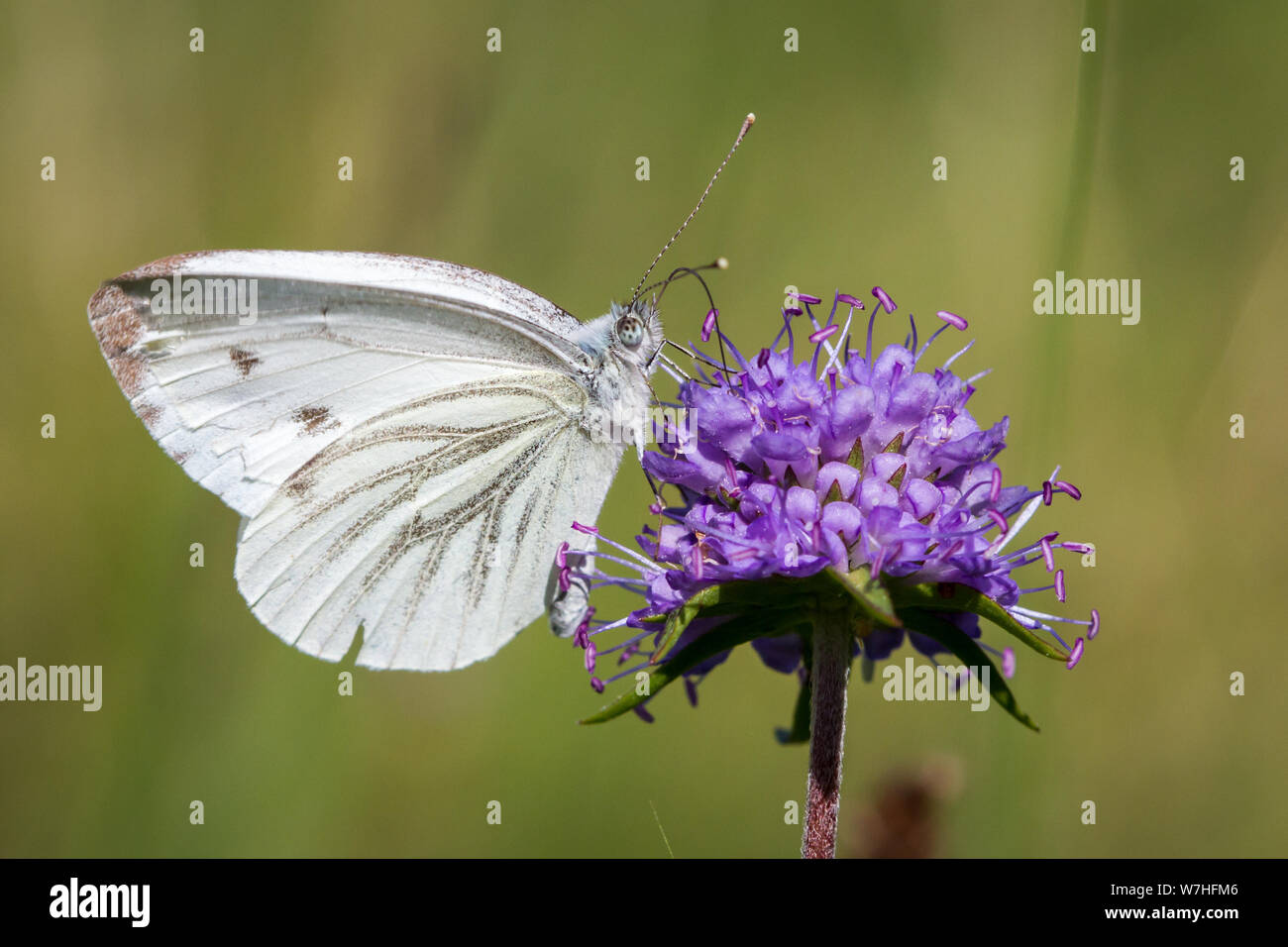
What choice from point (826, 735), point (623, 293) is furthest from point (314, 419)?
point (623, 293)

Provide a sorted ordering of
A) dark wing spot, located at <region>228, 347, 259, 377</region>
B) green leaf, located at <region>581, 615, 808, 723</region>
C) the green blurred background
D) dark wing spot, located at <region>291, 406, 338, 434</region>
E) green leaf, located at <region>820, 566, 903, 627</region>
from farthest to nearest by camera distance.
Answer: the green blurred background → dark wing spot, located at <region>291, 406, 338, 434</region> → dark wing spot, located at <region>228, 347, 259, 377</region> → green leaf, located at <region>581, 615, 808, 723</region> → green leaf, located at <region>820, 566, 903, 627</region>

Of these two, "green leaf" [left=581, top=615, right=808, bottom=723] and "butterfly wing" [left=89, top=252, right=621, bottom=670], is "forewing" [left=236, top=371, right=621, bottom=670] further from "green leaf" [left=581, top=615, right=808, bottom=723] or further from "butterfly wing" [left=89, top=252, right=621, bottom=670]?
"green leaf" [left=581, top=615, right=808, bottom=723]

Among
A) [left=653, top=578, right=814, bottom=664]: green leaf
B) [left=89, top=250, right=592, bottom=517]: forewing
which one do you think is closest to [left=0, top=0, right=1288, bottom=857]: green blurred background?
[left=89, top=250, right=592, bottom=517]: forewing

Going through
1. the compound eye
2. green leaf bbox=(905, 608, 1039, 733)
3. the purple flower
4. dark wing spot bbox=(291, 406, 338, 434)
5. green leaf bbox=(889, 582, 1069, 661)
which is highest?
the compound eye

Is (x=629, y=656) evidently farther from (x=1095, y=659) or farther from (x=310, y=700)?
(x=1095, y=659)

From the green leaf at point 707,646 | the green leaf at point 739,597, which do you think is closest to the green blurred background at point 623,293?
the green leaf at point 707,646

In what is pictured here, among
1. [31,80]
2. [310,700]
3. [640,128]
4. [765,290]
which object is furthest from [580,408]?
[31,80]

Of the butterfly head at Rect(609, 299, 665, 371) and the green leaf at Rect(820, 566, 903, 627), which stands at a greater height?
the butterfly head at Rect(609, 299, 665, 371)
